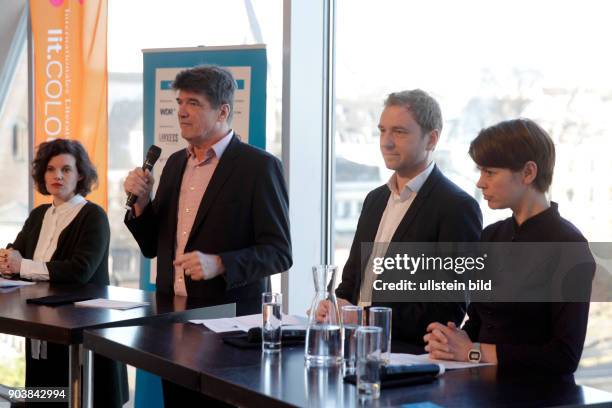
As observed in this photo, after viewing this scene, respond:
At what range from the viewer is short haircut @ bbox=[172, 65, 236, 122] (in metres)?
3.84

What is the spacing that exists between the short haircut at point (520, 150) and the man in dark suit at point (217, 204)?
4.38 feet

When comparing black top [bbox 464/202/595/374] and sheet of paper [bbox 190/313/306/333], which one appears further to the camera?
sheet of paper [bbox 190/313/306/333]

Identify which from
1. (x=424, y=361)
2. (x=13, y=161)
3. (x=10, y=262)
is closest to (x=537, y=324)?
(x=424, y=361)

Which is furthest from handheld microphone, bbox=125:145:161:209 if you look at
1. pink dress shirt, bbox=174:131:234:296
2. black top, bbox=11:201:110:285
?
black top, bbox=11:201:110:285

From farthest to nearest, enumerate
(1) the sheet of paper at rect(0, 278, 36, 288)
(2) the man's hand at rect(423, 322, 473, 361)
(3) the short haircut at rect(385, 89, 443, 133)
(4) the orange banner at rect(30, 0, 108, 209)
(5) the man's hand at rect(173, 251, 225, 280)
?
(4) the orange banner at rect(30, 0, 108, 209) → (1) the sheet of paper at rect(0, 278, 36, 288) → (5) the man's hand at rect(173, 251, 225, 280) → (3) the short haircut at rect(385, 89, 443, 133) → (2) the man's hand at rect(423, 322, 473, 361)

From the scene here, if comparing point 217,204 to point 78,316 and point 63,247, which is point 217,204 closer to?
point 78,316

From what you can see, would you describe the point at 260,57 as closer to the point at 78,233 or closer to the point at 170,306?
the point at 78,233

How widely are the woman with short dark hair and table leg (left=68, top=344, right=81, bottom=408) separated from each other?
133cm

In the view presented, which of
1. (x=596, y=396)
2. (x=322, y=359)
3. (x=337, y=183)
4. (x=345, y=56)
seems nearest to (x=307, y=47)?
(x=345, y=56)

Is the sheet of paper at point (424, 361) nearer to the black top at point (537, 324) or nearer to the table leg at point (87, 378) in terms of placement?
the black top at point (537, 324)

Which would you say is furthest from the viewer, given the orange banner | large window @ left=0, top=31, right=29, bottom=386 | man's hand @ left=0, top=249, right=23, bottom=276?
large window @ left=0, top=31, right=29, bottom=386

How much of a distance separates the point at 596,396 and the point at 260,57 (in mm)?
3431

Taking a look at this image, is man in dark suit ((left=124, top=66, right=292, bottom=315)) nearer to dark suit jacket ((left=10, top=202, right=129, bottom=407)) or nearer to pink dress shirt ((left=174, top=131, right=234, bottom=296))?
pink dress shirt ((left=174, top=131, right=234, bottom=296))

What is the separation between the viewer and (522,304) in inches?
102
